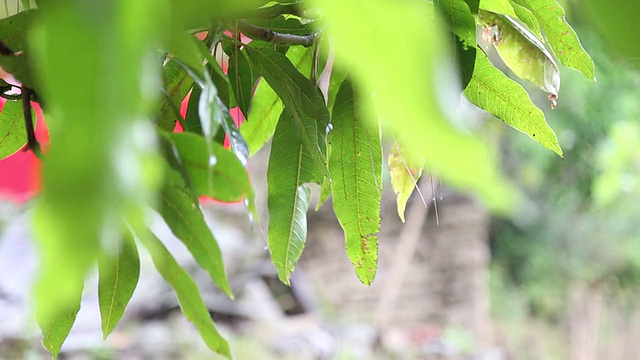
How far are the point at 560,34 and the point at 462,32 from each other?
83mm

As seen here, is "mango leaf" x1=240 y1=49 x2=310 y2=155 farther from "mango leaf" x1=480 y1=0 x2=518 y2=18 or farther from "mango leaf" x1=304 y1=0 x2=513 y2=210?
"mango leaf" x1=304 y1=0 x2=513 y2=210

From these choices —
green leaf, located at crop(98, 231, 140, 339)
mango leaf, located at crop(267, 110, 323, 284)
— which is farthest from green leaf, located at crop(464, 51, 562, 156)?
green leaf, located at crop(98, 231, 140, 339)

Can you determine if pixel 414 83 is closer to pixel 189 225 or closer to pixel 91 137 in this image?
pixel 91 137

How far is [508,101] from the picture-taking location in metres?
0.41

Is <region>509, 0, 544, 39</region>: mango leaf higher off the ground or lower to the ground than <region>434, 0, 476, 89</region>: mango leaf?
lower

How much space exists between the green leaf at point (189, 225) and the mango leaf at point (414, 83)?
0.14 m

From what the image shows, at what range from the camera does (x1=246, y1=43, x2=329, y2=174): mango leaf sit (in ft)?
1.25

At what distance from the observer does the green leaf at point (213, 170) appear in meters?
0.23

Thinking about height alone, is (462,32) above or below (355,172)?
above

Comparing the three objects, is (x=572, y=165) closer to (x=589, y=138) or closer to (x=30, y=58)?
(x=589, y=138)

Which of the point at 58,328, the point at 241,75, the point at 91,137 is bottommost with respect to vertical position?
the point at 58,328

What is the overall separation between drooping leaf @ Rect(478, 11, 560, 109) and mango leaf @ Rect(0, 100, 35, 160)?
0.27 meters

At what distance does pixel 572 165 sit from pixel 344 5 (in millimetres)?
4158

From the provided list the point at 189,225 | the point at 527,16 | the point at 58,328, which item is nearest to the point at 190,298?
the point at 189,225
